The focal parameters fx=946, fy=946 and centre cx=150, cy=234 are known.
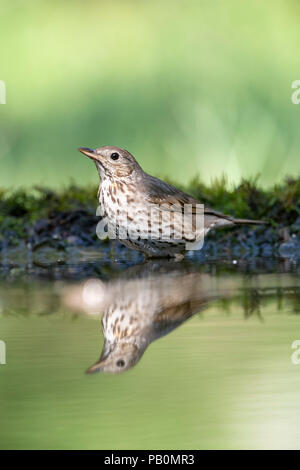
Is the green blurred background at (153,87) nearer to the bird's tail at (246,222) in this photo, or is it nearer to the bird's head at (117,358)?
the bird's tail at (246,222)

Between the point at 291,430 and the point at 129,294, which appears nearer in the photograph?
the point at 291,430

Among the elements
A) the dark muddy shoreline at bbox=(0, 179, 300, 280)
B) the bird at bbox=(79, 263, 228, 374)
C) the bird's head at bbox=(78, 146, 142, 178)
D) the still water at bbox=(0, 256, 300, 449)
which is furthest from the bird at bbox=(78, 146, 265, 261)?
the still water at bbox=(0, 256, 300, 449)

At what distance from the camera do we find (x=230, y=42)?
33.2ft

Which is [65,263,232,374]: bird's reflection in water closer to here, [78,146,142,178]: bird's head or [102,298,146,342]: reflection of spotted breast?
[102,298,146,342]: reflection of spotted breast

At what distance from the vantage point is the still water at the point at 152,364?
2.52 metres

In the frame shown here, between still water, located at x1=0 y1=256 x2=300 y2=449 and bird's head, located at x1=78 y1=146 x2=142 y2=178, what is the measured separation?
1.29 m

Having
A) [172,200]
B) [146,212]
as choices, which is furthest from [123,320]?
[172,200]

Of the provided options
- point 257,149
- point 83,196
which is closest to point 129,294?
point 83,196

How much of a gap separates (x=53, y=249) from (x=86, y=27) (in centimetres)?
417

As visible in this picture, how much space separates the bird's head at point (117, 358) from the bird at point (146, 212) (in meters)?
2.66

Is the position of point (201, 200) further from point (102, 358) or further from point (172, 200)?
point (102, 358)

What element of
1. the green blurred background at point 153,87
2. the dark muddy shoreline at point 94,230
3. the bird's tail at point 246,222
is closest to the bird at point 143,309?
the bird's tail at point 246,222

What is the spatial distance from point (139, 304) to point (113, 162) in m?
2.35
